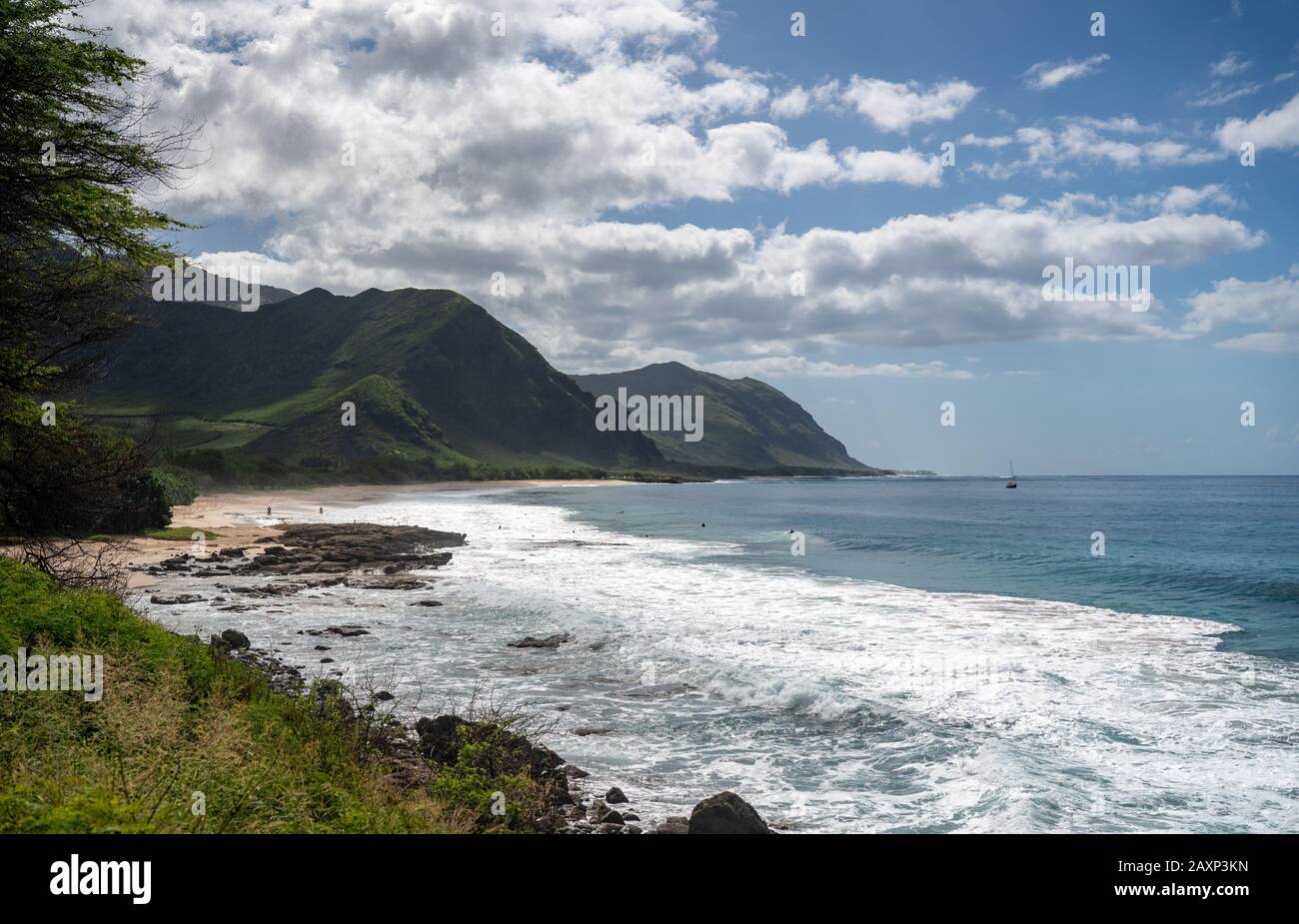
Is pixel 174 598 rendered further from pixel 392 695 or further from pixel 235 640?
pixel 392 695

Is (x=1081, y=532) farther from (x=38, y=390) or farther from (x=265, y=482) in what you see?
(x=265, y=482)

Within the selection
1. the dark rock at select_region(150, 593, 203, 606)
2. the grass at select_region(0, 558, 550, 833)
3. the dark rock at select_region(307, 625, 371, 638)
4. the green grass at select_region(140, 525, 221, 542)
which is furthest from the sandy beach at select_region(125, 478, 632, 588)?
the grass at select_region(0, 558, 550, 833)

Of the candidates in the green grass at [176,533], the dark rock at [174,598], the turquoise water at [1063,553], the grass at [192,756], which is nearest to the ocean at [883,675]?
the turquoise water at [1063,553]

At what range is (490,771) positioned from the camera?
10992mm

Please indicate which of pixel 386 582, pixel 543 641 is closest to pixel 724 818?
pixel 543 641

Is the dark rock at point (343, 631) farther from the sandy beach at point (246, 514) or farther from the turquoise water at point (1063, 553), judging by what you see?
the turquoise water at point (1063, 553)

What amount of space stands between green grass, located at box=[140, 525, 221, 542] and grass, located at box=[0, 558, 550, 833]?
96.2 ft

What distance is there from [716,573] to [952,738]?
21.2 meters

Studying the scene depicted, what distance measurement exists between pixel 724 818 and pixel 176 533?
4271cm

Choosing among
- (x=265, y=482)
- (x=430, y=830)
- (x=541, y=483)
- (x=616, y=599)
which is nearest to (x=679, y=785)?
(x=430, y=830)

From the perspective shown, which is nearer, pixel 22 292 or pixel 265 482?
pixel 22 292

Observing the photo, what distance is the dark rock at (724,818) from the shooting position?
855cm

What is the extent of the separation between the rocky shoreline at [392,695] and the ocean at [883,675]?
2.39ft

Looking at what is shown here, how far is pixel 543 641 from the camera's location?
69.1 ft
